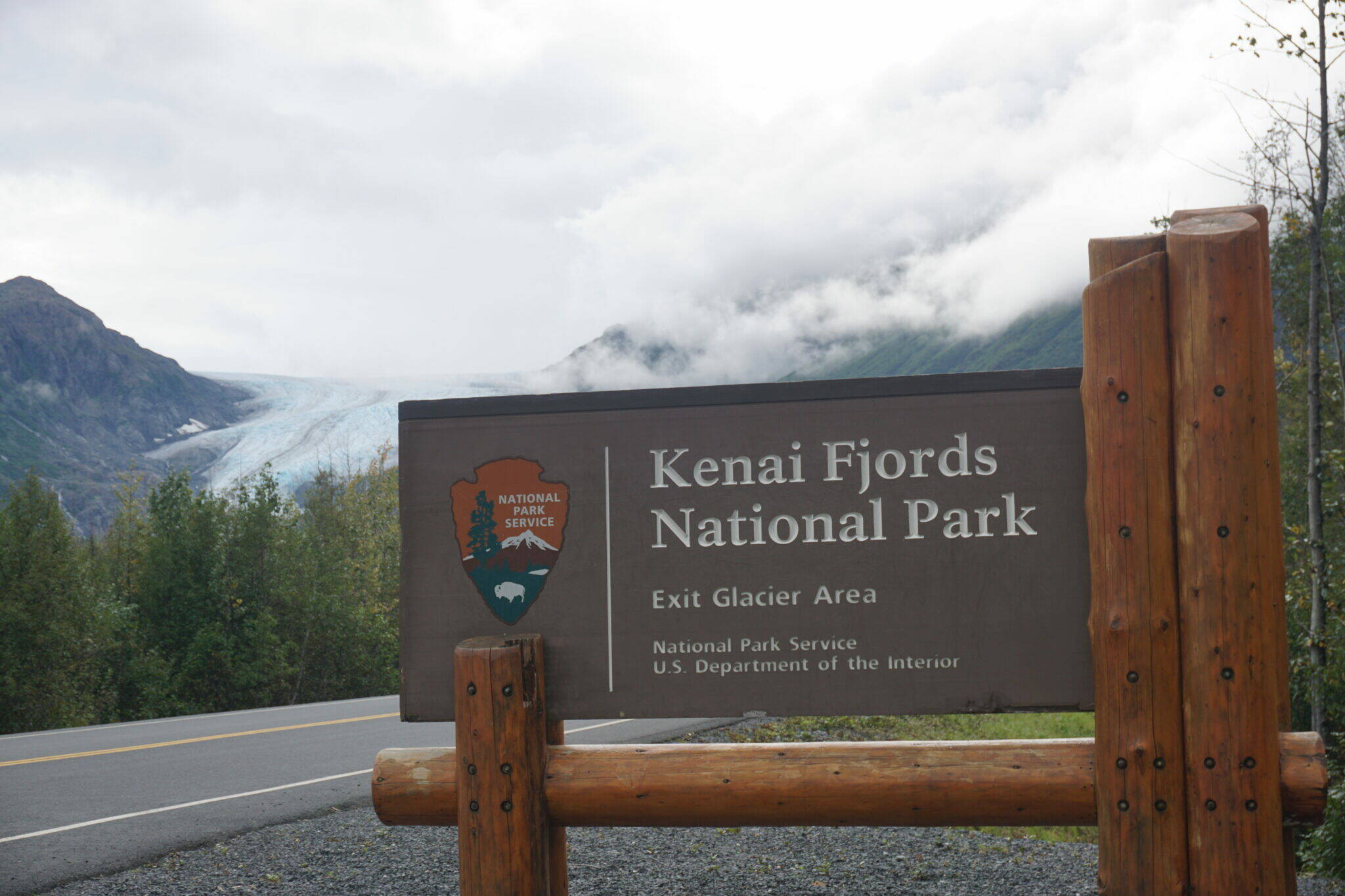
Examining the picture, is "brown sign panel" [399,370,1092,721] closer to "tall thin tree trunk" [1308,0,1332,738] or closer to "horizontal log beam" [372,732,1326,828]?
"horizontal log beam" [372,732,1326,828]

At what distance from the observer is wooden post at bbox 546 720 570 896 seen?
3488 millimetres

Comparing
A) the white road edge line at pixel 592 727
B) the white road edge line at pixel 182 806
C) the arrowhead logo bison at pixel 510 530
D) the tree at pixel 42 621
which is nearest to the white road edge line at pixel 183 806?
the white road edge line at pixel 182 806

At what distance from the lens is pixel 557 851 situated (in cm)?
352

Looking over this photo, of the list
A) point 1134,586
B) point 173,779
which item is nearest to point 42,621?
point 173,779

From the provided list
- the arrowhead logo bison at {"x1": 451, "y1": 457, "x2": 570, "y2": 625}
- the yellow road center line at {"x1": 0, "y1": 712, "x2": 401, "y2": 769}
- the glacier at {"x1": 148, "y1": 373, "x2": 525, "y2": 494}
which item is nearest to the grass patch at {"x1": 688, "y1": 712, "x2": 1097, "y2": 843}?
the arrowhead logo bison at {"x1": 451, "y1": 457, "x2": 570, "y2": 625}

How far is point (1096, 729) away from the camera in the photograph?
126 inches

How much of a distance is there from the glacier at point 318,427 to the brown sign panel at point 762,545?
91.6 m

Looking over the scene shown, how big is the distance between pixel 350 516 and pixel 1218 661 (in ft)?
129

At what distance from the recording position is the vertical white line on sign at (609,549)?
349cm

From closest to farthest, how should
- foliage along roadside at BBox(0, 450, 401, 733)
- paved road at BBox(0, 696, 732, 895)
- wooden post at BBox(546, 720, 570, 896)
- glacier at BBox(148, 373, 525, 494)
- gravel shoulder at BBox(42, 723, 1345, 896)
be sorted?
wooden post at BBox(546, 720, 570, 896), gravel shoulder at BBox(42, 723, 1345, 896), paved road at BBox(0, 696, 732, 895), foliage along roadside at BBox(0, 450, 401, 733), glacier at BBox(148, 373, 525, 494)

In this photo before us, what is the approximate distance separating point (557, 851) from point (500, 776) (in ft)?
1.38

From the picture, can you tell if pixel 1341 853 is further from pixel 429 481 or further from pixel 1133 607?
pixel 429 481

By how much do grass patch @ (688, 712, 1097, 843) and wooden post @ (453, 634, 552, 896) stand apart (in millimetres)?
5249

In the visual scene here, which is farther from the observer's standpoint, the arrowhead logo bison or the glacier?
the glacier
